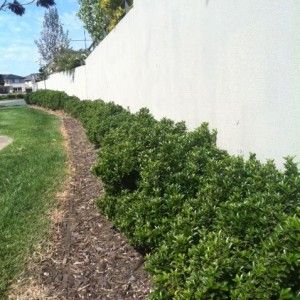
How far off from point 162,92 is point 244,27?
3.91m

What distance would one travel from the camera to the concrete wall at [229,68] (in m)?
3.72

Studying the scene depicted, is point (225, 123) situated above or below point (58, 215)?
above

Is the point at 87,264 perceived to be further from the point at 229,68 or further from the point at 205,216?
the point at 229,68

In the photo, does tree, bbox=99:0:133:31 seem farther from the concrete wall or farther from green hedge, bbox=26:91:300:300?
green hedge, bbox=26:91:300:300

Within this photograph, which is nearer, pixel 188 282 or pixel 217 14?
pixel 188 282

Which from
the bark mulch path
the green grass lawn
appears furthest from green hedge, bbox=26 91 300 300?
the green grass lawn

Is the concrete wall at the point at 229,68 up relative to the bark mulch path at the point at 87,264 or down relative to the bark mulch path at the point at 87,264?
up

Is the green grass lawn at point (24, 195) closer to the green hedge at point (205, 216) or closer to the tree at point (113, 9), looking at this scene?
the green hedge at point (205, 216)

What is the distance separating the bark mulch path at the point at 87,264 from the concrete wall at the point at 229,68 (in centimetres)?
159

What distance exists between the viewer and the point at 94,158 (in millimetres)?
10008

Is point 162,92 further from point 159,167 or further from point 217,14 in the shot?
point 159,167

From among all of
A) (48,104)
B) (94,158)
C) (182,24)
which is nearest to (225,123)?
(182,24)

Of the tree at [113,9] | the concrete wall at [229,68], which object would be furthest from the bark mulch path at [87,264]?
the tree at [113,9]

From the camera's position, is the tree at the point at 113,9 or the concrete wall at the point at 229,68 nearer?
the concrete wall at the point at 229,68
